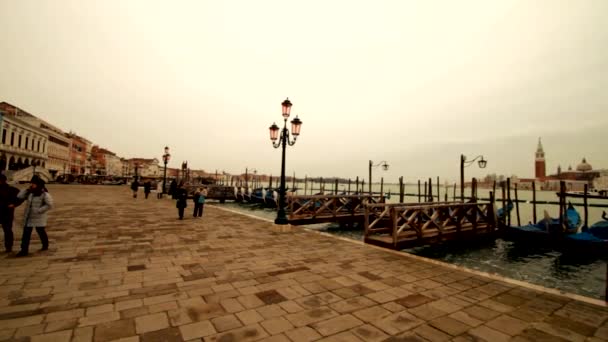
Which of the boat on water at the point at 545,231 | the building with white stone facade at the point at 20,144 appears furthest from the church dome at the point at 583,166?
the building with white stone facade at the point at 20,144

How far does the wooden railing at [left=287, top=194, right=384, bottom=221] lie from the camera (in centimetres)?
1262

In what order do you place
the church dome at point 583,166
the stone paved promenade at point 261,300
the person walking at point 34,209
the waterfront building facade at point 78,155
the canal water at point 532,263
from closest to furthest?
the stone paved promenade at point 261,300 → the person walking at point 34,209 → the canal water at point 532,263 → the waterfront building facade at point 78,155 → the church dome at point 583,166

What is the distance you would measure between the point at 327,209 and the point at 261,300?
33.4ft

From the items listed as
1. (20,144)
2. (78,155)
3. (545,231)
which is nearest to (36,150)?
(20,144)

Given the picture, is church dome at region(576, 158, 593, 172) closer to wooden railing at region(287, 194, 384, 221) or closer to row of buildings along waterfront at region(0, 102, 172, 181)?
wooden railing at region(287, 194, 384, 221)

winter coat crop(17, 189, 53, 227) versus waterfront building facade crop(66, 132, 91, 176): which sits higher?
waterfront building facade crop(66, 132, 91, 176)

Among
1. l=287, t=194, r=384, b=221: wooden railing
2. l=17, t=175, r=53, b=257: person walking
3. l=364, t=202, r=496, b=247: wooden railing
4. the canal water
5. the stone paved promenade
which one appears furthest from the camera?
l=287, t=194, r=384, b=221: wooden railing

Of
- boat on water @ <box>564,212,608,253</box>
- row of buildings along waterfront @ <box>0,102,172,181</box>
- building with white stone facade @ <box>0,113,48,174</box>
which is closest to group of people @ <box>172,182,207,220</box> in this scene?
boat on water @ <box>564,212,608,253</box>

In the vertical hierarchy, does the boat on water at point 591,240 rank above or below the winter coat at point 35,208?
below

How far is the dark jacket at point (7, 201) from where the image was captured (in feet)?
18.5

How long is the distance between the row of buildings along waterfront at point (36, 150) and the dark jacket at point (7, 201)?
2265 cm

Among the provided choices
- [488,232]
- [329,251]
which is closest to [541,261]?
[488,232]

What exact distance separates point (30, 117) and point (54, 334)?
68761 mm

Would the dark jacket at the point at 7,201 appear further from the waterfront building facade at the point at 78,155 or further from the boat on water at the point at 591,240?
the waterfront building facade at the point at 78,155
